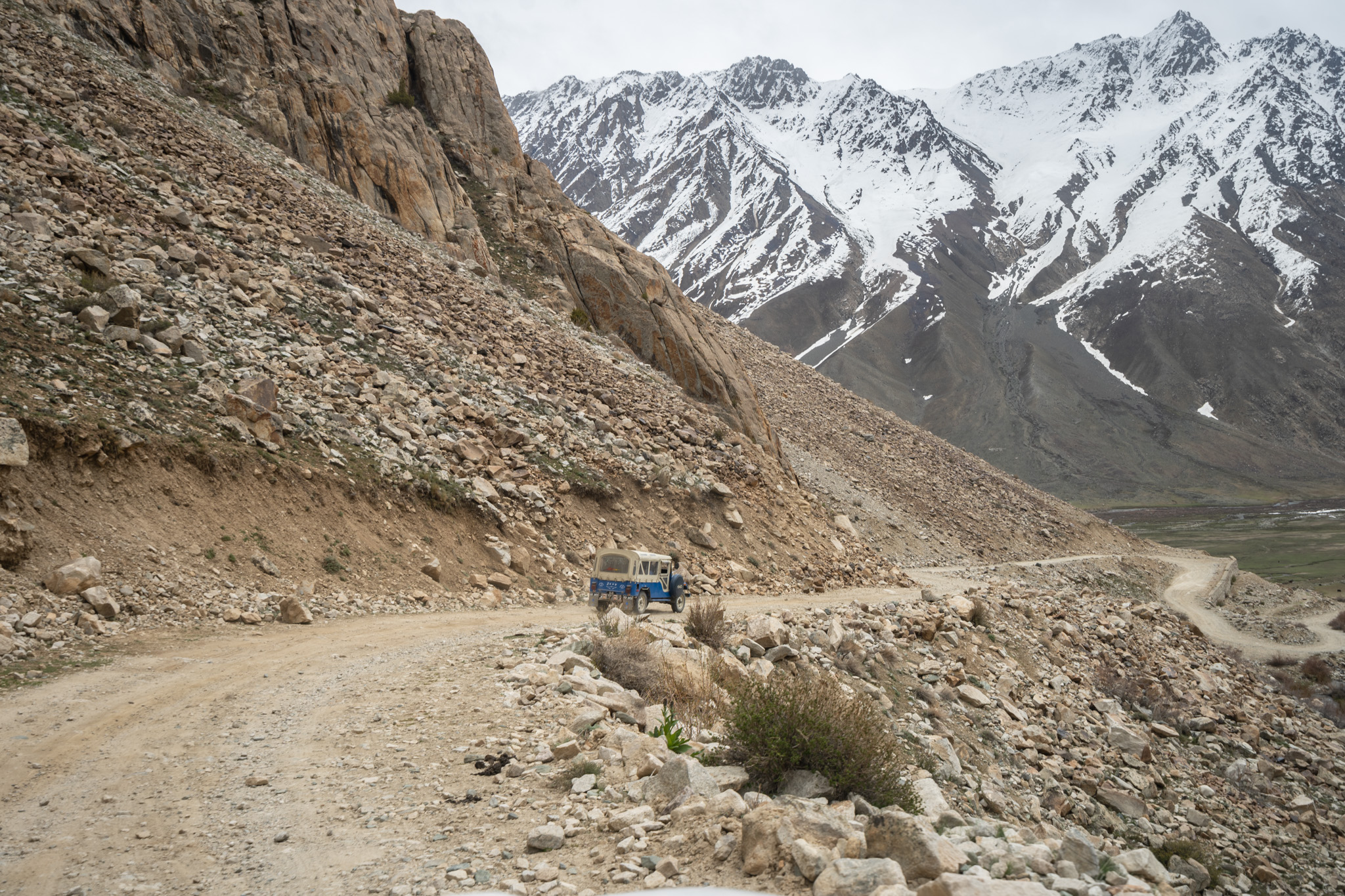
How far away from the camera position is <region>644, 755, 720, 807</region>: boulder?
18.9ft

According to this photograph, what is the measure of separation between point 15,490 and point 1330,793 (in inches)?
977

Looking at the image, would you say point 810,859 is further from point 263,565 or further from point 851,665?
point 263,565

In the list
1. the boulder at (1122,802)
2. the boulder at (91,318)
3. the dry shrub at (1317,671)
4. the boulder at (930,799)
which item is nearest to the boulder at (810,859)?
the boulder at (930,799)

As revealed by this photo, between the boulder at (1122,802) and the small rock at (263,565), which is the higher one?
the small rock at (263,565)

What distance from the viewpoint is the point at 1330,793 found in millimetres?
15758

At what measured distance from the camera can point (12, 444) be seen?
10.7 metres

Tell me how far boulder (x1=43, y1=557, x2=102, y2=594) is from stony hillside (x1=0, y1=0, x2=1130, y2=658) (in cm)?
19

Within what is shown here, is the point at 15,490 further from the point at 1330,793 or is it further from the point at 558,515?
the point at 1330,793

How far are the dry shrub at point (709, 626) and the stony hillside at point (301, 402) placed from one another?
5267 millimetres

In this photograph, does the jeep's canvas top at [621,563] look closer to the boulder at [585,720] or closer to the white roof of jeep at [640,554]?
the white roof of jeep at [640,554]

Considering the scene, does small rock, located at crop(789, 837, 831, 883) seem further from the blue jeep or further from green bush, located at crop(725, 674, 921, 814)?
the blue jeep

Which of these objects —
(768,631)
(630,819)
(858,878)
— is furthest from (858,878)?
(768,631)

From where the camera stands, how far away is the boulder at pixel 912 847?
→ 4598 mm

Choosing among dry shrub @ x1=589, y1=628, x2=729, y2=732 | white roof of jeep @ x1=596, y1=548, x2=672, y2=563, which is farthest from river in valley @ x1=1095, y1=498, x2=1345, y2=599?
dry shrub @ x1=589, y1=628, x2=729, y2=732
